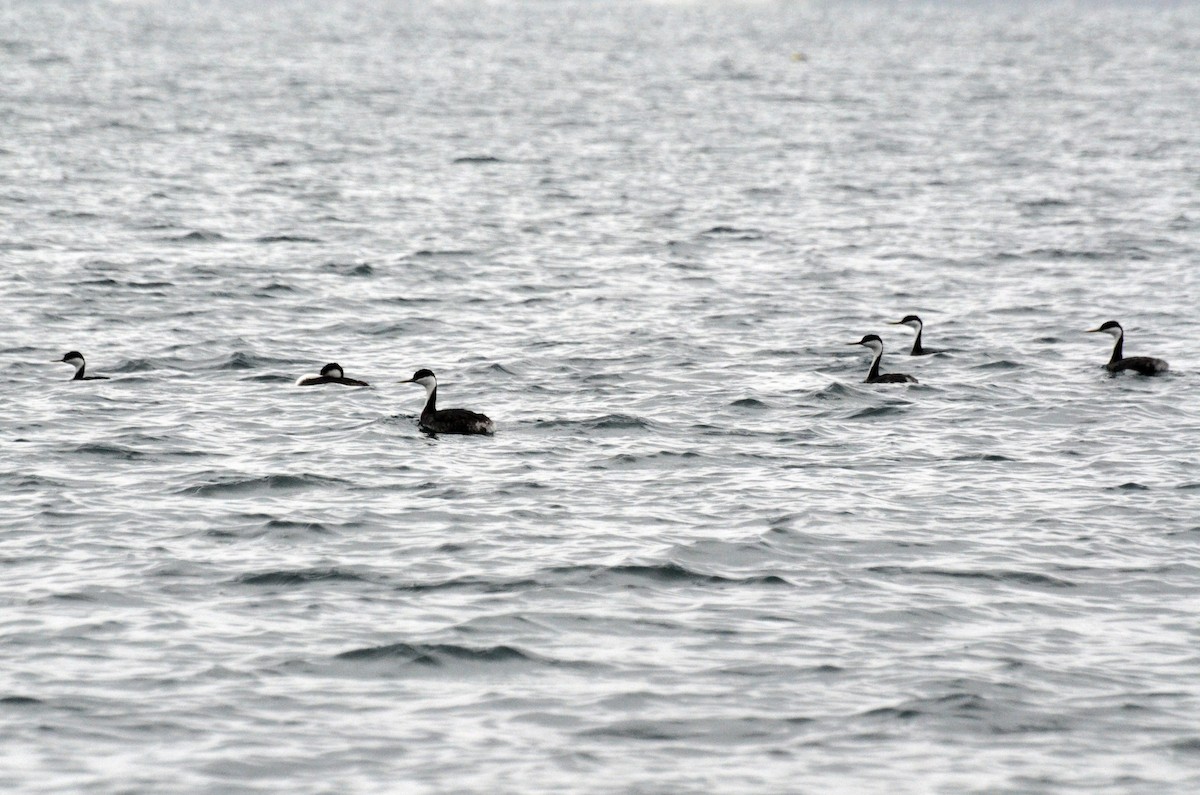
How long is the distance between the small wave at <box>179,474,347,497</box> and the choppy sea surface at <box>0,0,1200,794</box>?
0.05 meters

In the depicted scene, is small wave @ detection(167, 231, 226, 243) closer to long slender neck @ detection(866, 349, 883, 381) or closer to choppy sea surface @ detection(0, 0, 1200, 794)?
choppy sea surface @ detection(0, 0, 1200, 794)

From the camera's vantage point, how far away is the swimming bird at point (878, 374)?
2248 centimetres

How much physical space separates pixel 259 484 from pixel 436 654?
16.4ft

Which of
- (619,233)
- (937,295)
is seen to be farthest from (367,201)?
(937,295)

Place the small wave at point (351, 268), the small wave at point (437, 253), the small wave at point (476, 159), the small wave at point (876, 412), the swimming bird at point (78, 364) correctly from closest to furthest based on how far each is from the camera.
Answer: the small wave at point (876, 412) → the swimming bird at point (78, 364) → the small wave at point (351, 268) → the small wave at point (437, 253) → the small wave at point (476, 159)

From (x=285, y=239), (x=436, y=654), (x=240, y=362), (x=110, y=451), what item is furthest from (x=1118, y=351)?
(x=285, y=239)

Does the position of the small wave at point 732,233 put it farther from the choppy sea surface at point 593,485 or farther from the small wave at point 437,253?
the small wave at point 437,253

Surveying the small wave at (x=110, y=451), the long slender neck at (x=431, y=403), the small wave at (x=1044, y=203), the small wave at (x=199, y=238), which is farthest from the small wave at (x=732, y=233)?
the small wave at (x=110, y=451)

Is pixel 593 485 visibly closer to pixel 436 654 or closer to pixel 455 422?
pixel 455 422

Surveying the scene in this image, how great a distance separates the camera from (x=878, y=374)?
2283 centimetres

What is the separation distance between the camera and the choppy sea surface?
38.4ft

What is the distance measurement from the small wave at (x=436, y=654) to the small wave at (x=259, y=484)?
15.1ft

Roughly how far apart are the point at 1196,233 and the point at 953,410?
17745 millimetres

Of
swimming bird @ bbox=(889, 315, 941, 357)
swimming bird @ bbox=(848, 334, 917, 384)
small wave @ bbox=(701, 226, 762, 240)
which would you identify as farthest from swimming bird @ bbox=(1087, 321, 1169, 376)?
small wave @ bbox=(701, 226, 762, 240)
